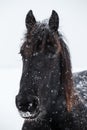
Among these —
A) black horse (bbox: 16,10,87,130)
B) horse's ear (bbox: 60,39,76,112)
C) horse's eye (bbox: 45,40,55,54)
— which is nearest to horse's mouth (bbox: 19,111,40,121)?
black horse (bbox: 16,10,87,130)

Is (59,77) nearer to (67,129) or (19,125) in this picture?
(67,129)

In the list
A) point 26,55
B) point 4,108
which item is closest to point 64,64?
point 26,55

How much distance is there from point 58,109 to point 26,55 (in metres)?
0.72

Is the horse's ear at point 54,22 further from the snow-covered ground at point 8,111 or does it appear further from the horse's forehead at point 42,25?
the snow-covered ground at point 8,111

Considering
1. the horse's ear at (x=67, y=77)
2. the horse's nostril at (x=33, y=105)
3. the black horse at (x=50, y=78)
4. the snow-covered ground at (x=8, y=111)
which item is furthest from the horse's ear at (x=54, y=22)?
the snow-covered ground at (x=8, y=111)

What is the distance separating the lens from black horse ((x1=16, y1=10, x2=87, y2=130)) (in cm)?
494

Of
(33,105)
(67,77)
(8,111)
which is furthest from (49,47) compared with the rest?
(8,111)

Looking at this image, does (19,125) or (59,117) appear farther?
(19,125)

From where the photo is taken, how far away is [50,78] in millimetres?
5082

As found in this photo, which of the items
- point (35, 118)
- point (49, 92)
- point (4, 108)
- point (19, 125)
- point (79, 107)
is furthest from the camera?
point (4, 108)

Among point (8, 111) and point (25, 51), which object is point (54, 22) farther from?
point (8, 111)

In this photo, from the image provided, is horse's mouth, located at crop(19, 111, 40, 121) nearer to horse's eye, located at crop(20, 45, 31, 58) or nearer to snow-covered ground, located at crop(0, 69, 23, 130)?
horse's eye, located at crop(20, 45, 31, 58)

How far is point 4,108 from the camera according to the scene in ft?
37.4

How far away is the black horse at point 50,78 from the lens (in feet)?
16.2
